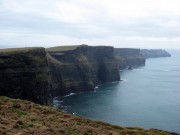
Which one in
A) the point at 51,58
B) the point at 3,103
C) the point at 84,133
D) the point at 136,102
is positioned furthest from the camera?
the point at 51,58

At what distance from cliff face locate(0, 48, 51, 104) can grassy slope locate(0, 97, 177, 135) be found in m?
75.0

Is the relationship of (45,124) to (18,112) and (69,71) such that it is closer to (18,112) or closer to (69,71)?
(18,112)

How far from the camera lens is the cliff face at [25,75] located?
11431 cm

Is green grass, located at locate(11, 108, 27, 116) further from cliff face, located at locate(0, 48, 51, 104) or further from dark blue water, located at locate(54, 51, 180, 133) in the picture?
cliff face, located at locate(0, 48, 51, 104)

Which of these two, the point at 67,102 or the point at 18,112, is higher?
the point at 18,112

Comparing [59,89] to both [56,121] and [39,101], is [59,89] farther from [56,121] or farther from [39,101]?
[56,121]

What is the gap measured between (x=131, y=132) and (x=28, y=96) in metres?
88.5

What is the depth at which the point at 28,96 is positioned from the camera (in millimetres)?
119062

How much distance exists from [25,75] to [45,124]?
86476mm

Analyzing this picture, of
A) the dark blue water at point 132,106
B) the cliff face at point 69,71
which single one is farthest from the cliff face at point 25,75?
the cliff face at point 69,71

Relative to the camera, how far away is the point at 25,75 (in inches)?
4648

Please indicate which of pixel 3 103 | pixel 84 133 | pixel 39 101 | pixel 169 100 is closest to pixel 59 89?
pixel 39 101

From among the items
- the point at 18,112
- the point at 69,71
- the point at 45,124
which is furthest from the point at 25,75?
the point at 45,124

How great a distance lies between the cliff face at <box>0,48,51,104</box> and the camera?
375 feet
